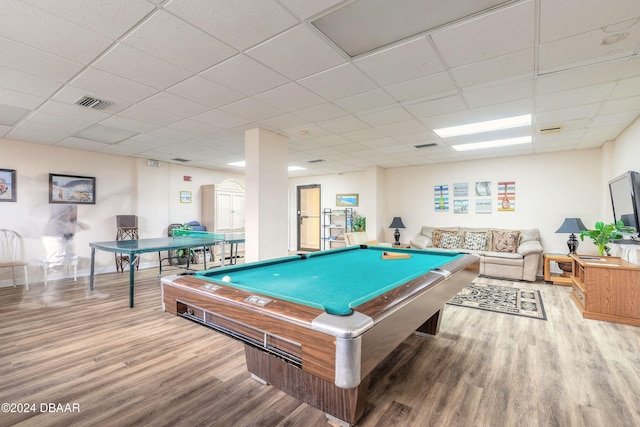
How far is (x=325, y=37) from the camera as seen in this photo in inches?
80.6

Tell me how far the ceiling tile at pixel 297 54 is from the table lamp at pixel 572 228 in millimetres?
5094

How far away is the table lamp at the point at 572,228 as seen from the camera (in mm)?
5051

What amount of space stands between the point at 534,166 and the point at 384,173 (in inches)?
126

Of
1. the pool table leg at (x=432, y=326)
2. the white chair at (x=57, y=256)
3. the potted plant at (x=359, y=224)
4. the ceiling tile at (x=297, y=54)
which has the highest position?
the ceiling tile at (x=297, y=54)

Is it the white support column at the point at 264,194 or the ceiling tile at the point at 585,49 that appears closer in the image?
the ceiling tile at the point at 585,49

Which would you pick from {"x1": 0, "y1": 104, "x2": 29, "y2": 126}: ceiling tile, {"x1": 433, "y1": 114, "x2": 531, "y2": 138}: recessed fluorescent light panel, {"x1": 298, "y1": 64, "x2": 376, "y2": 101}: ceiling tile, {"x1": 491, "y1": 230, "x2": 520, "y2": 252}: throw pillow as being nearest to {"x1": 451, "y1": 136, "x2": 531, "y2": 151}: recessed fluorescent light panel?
{"x1": 433, "y1": 114, "x2": 531, "y2": 138}: recessed fluorescent light panel

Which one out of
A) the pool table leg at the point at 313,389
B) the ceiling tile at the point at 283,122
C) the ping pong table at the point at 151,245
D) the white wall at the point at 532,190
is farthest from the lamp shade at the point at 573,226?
the ping pong table at the point at 151,245

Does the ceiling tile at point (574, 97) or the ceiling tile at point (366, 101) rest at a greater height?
the ceiling tile at point (366, 101)

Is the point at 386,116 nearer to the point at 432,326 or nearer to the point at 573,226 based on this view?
the point at 432,326

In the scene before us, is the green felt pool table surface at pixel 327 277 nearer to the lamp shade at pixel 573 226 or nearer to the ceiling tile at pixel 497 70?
the ceiling tile at pixel 497 70

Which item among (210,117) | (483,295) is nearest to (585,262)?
(483,295)

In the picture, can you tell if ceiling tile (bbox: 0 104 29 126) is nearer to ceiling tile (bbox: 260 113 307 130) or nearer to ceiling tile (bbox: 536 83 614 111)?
ceiling tile (bbox: 260 113 307 130)

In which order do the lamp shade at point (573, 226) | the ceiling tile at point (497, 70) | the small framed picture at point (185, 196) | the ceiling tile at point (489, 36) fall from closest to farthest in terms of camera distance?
the ceiling tile at point (489, 36) < the ceiling tile at point (497, 70) < the lamp shade at point (573, 226) < the small framed picture at point (185, 196)

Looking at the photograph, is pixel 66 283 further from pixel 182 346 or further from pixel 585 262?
pixel 585 262
